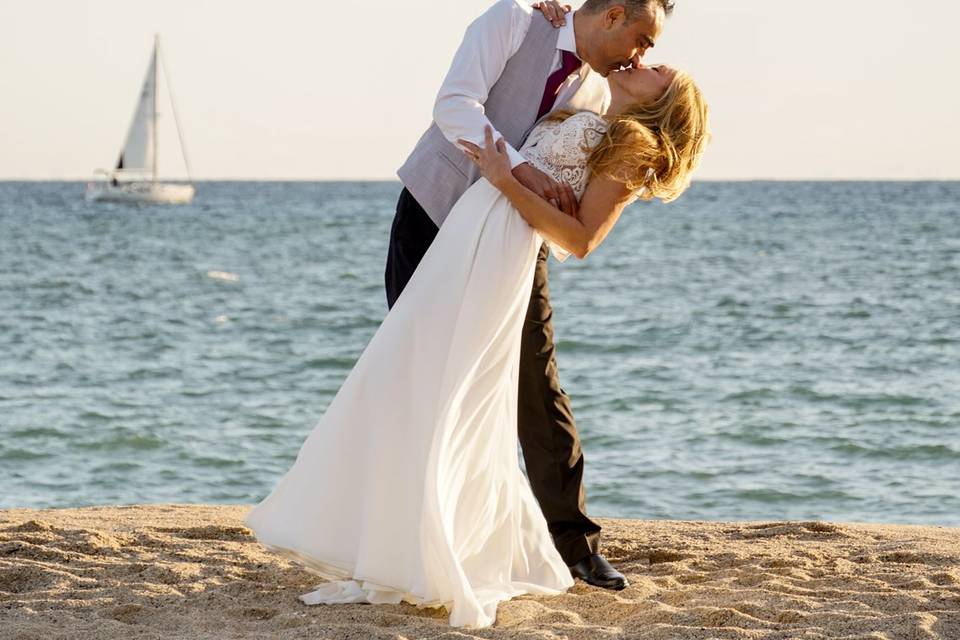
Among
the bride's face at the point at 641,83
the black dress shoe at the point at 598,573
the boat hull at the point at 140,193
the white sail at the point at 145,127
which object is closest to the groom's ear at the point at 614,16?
the bride's face at the point at 641,83

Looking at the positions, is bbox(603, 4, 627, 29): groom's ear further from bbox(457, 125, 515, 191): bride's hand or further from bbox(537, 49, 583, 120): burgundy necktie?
bbox(457, 125, 515, 191): bride's hand

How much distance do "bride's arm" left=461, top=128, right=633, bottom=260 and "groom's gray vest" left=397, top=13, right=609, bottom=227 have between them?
24 cm

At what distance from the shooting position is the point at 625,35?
11.9ft

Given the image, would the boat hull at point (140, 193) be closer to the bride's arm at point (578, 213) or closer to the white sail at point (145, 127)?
the white sail at point (145, 127)

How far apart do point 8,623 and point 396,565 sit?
1.12 meters

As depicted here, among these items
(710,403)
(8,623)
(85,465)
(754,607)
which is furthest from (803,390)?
(8,623)

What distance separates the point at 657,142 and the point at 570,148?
0.83 feet

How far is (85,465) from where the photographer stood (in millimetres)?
8391

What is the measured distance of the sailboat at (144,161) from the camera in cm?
4659

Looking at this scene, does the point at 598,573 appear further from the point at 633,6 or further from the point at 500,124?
the point at 633,6

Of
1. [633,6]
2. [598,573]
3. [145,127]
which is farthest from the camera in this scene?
[145,127]

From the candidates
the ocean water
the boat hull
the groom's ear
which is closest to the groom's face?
the groom's ear

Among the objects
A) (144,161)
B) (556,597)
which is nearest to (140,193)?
(144,161)

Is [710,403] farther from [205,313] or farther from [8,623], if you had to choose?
[205,313]
